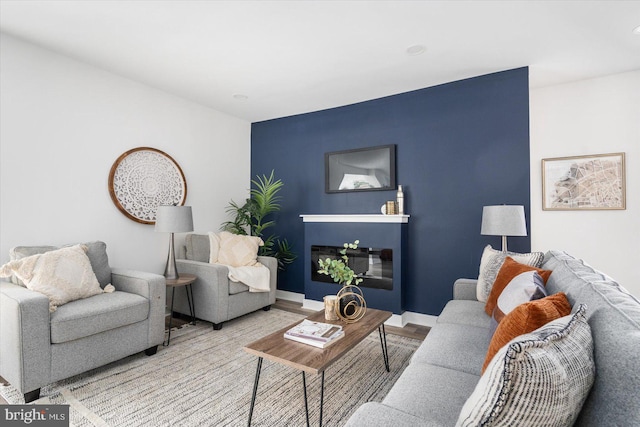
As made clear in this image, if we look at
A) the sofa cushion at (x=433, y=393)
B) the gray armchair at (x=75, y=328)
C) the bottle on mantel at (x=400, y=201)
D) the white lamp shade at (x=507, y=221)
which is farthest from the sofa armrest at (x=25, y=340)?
the white lamp shade at (x=507, y=221)

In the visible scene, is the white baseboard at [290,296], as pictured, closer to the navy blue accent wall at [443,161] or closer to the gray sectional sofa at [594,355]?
the navy blue accent wall at [443,161]

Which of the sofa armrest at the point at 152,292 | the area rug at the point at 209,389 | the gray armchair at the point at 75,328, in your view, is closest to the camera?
the area rug at the point at 209,389

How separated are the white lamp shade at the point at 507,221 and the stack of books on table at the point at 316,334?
1.67 metres

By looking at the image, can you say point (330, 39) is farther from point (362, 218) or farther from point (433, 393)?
point (433, 393)

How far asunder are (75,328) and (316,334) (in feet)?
5.30

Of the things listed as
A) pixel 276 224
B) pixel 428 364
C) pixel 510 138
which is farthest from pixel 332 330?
pixel 276 224

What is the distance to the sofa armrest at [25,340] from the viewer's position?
73.9 inches

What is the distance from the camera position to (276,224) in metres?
4.59

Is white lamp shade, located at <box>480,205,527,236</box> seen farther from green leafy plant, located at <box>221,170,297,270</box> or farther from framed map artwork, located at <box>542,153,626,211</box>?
green leafy plant, located at <box>221,170,297,270</box>

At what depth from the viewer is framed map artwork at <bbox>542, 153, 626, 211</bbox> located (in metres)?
3.14

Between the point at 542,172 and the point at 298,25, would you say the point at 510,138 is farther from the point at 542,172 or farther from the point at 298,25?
the point at 298,25

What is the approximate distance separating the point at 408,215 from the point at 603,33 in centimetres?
214

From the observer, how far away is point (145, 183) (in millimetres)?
3439

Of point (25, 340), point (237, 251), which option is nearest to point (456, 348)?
point (25, 340)
